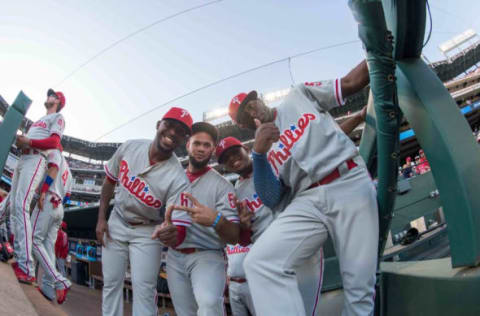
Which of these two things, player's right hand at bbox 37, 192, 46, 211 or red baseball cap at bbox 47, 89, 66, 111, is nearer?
player's right hand at bbox 37, 192, 46, 211

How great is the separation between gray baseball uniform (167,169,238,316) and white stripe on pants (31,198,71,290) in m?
1.78

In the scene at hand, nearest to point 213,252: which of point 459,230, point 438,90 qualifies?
point 459,230

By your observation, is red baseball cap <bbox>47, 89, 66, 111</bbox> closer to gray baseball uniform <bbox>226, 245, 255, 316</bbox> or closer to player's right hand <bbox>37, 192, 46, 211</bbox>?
player's right hand <bbox>37, 192, 46, 211</bbox>

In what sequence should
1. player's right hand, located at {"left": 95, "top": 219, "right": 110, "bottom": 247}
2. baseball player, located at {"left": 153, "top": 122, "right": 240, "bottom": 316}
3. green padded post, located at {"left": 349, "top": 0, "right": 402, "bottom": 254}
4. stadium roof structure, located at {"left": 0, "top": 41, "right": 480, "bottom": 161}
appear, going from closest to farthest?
green padded post, located at {"left": 349, "top": 0, "right": 402, "bottom": 254} → baseball player, located at {"left": 153, "top": 122, "right": 240, "bottom": 316} → player's right hand, located at {"left": 95, "top": 219, "right": 110, "bottom": 247} → stadium roof structure, located at {"left": 0, "top": 41, "right": 480, "bottom": 161}

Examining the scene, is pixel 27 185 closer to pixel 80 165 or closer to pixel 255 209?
pixel 255 209

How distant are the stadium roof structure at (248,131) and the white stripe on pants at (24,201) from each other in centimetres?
2108

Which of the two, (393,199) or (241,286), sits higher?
(393,199)

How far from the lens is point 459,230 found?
4.69ft

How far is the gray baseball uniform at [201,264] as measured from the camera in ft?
6.78

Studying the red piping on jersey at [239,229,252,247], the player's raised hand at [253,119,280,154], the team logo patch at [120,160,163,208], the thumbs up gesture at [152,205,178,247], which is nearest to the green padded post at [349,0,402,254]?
the player's raised hand at [253,119,280,154]

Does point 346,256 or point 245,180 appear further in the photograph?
point 245,180

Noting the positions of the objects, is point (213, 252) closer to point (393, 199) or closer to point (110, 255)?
point (110, 255)

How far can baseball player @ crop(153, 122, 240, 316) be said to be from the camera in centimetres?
195

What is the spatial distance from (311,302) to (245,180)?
1270 millimetres
